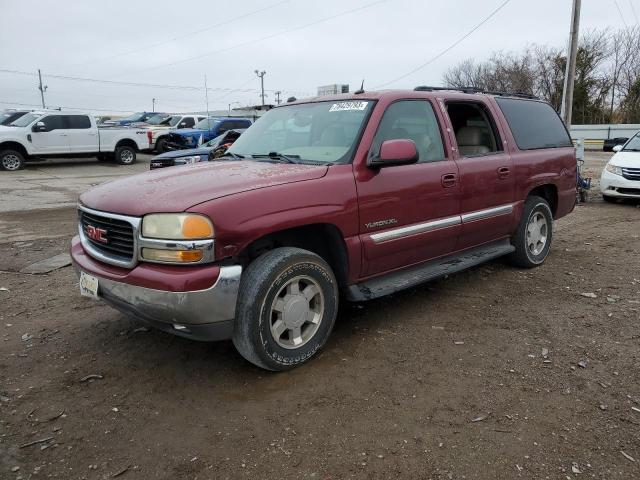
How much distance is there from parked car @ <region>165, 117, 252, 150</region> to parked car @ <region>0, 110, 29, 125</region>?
5028mm

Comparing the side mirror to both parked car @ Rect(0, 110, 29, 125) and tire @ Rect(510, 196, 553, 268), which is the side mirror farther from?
parked car @ Rect(0, 110, 29, 125)

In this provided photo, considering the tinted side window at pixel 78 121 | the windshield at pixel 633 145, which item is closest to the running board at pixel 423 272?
the windshield at pixel 633 145

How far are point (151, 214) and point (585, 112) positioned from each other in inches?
1561

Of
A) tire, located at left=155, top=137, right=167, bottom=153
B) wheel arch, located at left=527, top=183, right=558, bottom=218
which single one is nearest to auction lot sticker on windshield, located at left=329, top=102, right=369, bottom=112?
wheel arch, located at left=527, top=183, right=558, bottom=218

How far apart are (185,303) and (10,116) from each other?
1805 cm

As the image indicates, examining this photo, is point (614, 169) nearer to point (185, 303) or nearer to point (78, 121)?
point (185, 303)

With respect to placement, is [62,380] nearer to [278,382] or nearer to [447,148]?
[278,382]

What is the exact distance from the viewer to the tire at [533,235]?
514 centimetres

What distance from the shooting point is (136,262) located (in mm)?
2885

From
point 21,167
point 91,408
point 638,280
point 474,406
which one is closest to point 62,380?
point 91,408

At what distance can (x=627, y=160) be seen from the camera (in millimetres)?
9641

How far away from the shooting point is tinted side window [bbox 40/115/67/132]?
16656 millimetres

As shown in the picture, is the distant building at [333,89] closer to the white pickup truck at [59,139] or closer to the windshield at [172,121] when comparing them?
the white pickup truck at [59,139]

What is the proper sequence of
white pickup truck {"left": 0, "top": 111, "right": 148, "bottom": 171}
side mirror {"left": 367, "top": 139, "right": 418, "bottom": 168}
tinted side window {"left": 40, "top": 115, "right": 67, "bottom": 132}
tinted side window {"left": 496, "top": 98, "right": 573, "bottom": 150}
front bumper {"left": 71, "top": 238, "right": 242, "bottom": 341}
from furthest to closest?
1. tinted side window {"left": 40, "top": 115, "right": 67, "bottom": 132}
2. white pickup truck {"left": 0, "top": 111, "right": 148, "bottom": 171}
3. tinted side window {"left": 496, "top": 98, "right": 573, "bottom": 150}
4. side mirror {"left": 367, "top": 139, "right": 418, "bottom": 168}
5. front bumper {"left": 71, "top": 238, "right": 242, "bottom": 341}
